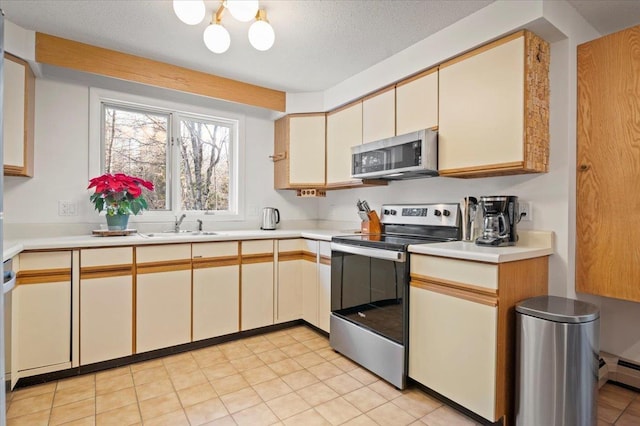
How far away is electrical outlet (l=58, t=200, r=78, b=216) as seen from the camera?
101 inches

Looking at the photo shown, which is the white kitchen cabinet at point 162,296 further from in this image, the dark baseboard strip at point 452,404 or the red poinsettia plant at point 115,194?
the dark baseboard strip at point 452,404

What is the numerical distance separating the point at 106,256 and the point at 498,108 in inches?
105

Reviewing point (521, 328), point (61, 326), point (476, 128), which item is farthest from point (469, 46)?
point (61, 326)

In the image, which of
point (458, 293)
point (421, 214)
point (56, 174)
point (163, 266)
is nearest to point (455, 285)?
point (458, 293)

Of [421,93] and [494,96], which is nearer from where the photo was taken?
[494,96]

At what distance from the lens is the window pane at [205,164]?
10.6 feet

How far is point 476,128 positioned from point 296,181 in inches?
72.0

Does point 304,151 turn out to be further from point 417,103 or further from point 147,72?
Answer: point 147,72

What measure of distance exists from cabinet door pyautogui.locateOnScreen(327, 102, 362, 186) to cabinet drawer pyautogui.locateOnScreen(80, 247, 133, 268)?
184cm

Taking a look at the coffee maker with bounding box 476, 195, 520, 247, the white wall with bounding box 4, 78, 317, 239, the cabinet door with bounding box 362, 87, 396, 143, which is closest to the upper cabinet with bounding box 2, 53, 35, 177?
the white wall with bounding box 4, 78, 317, 239

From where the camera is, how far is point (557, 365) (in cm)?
153

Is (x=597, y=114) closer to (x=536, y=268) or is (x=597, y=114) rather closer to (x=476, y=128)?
(x=476, y=128)

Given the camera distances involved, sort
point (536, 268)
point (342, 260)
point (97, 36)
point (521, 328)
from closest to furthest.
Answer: point (521, 328)
point (536, 268)
point (97, 36)
point (342, 260)

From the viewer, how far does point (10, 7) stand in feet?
6.53
